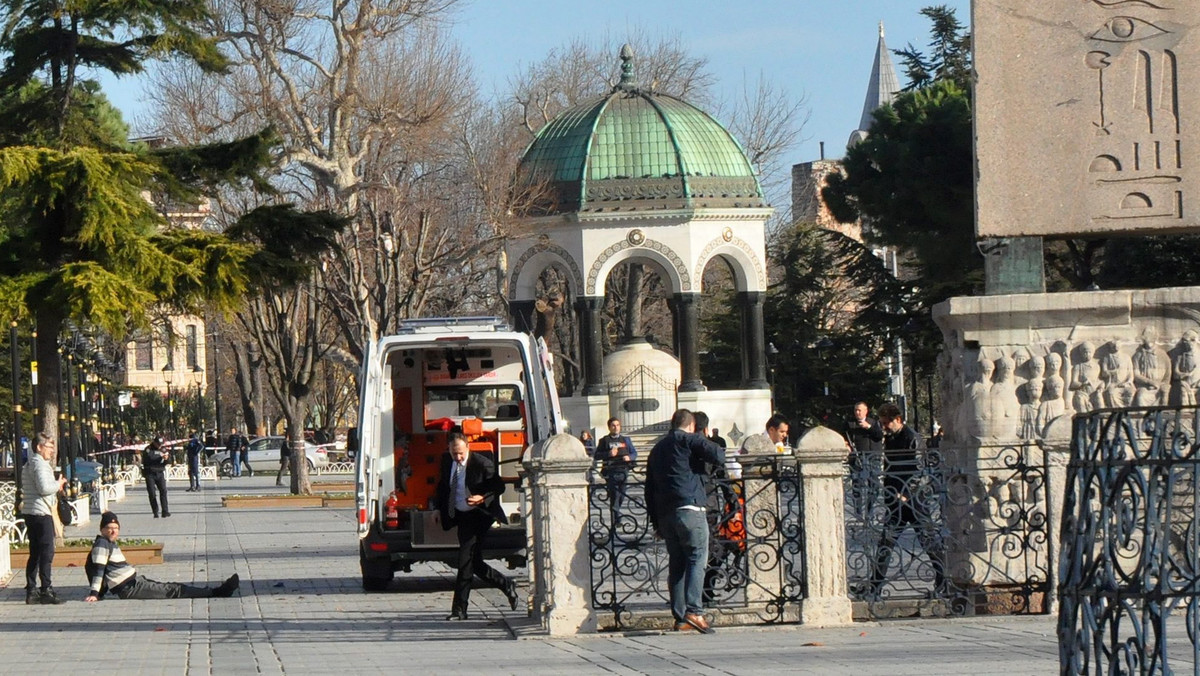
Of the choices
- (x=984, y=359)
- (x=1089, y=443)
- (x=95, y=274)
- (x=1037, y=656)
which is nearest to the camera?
(x=1089, y=443)

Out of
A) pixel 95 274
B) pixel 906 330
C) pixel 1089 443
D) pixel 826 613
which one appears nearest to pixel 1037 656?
pixel 826 613

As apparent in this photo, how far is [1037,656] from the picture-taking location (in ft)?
35.2

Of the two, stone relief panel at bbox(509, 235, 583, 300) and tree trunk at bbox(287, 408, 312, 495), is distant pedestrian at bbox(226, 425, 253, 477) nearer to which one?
tree trunk at bbox(287, 408, 312, 495)

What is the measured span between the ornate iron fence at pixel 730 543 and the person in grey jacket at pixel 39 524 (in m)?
6.44

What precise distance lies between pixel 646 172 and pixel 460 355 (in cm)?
2213

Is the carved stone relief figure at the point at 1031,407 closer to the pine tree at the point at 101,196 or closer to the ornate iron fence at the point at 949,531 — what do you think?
the ornate iron fence at the point at 949,531

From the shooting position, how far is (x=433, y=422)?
63.1 feet

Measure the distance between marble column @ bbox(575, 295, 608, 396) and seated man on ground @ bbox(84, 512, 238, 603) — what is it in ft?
75.0

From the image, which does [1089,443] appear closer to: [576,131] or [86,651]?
[86,651]

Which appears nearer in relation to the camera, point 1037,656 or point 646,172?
point 1037,656

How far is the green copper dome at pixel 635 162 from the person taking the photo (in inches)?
1601

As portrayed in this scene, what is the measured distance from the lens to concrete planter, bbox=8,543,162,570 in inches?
849

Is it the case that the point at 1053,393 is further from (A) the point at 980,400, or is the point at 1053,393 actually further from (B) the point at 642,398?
(B) the point at 642,398

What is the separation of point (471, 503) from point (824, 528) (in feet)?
10.7
